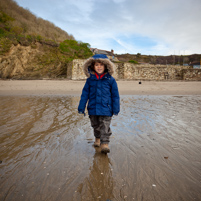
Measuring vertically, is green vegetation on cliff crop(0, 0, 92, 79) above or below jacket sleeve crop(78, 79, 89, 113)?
above

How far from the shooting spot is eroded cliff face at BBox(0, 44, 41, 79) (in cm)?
1781

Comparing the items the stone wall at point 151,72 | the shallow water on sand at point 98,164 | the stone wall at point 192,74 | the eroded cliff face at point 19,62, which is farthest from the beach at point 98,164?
the stone wall at point 192,74

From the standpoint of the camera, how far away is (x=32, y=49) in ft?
66.2

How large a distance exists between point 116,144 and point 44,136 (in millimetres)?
1497

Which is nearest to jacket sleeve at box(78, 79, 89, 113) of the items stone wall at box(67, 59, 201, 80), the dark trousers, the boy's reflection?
the dark trousers

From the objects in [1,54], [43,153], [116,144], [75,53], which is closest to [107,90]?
[116,144]

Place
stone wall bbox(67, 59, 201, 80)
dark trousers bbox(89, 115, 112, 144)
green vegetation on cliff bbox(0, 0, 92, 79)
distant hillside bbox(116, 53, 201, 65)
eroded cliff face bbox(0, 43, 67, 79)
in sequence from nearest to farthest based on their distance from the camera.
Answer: dark trousers bbox(89, 115, 112, 144) → eroded cliff face bbox(0, 43, 67, 79) → green vegetation on cliff bbox(0, 0, 92, 79) → stone wall bbox(67, 59, 201, 80) → distant hillside bbox(116, 53, 201, 65)

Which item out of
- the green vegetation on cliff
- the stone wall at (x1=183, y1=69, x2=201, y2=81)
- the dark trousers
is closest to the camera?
the dark trousers

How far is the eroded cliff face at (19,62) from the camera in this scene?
17.8 m

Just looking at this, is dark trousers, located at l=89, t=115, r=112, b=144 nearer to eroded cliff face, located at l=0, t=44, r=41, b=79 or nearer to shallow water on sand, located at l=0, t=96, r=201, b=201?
shallow water on sand, located at l=0, t=96, r=201, b=201

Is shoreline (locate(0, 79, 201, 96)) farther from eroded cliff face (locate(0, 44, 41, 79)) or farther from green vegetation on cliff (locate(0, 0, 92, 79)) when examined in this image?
green vegetation on cliff (locate(0, 0, 92, 79))

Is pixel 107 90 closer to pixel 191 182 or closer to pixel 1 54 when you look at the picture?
pixel 191 182

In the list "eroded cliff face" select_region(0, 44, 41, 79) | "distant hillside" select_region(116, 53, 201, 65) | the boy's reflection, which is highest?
"distant hillside" select_region(116, 53, 201, 65)

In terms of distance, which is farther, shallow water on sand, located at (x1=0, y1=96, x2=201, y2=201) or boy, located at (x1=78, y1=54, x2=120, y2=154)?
boy, located at (x1=78, y1=54, x2=120, y2=154)
